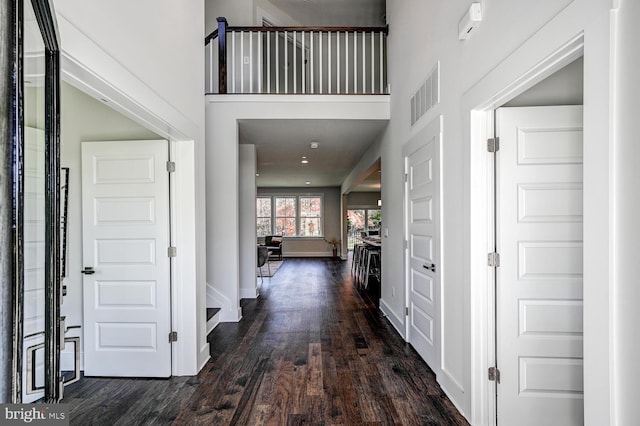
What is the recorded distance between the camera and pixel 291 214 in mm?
12906

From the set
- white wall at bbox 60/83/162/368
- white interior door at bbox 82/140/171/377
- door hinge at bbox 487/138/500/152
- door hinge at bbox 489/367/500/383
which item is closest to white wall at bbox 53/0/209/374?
white interior door at bbox 82/140/171/377

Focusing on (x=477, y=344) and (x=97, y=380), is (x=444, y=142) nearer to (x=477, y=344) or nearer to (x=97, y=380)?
(x=477, y=344)

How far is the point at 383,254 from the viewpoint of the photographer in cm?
505

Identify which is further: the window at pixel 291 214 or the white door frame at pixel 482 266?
the window at pixel 291 214

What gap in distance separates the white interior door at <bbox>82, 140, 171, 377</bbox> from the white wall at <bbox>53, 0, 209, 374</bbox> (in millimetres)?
178

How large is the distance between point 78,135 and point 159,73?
1244 millimetres

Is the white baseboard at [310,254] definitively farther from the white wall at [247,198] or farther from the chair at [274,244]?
the white wall at [247,198]

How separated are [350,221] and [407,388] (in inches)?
439

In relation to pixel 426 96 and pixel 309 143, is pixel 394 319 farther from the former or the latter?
pixel 309 143

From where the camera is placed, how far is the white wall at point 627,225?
41.8 inches

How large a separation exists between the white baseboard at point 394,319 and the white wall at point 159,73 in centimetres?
212

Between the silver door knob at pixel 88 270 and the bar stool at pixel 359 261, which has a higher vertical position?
the silver door knob at pixel 88 270

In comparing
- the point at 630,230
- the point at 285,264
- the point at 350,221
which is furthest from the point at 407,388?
the point at 350,221

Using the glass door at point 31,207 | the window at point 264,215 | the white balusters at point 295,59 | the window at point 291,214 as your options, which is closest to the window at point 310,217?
the window at point 291,214
